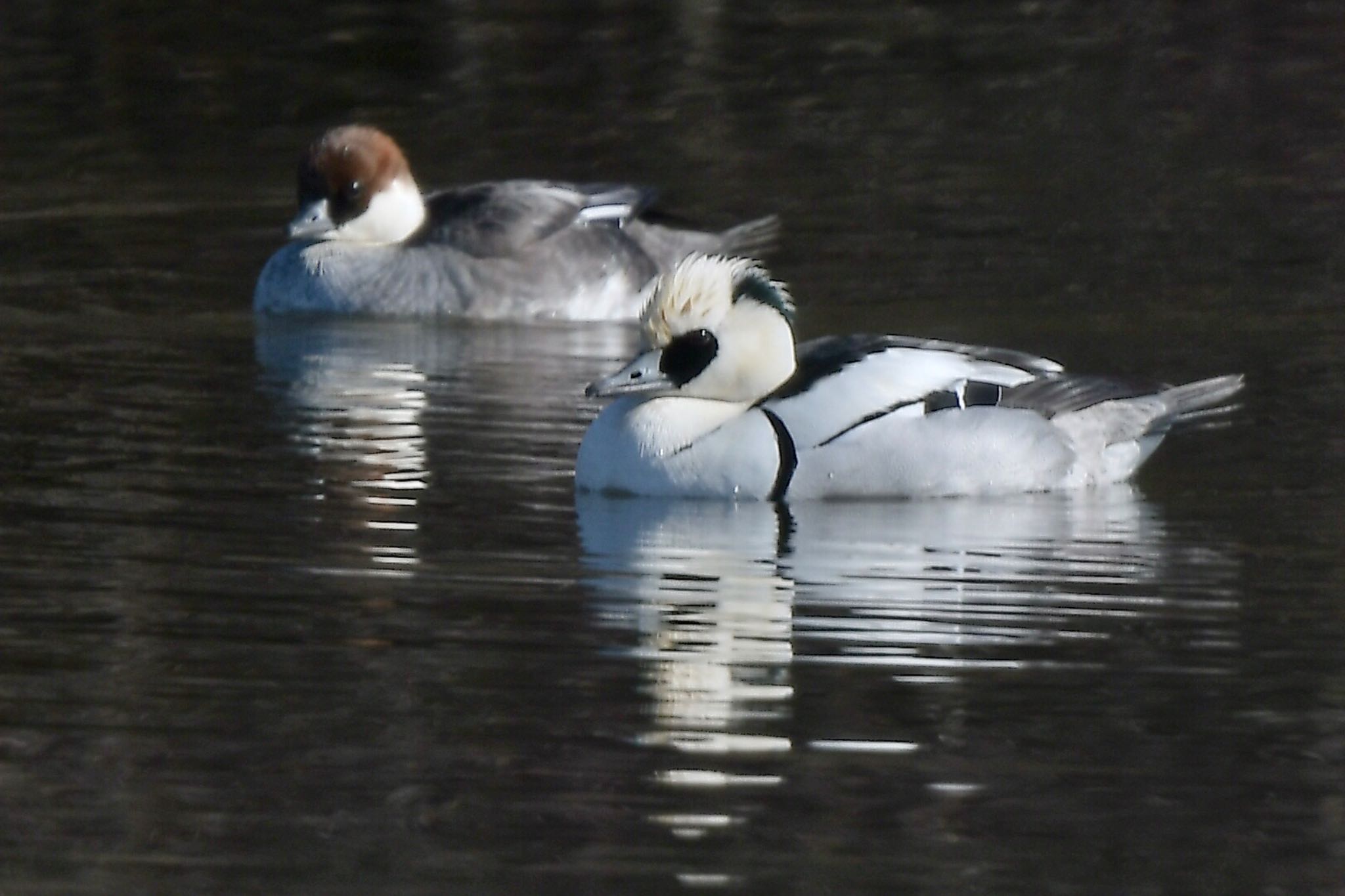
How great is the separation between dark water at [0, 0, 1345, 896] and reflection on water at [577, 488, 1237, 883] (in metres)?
0.02

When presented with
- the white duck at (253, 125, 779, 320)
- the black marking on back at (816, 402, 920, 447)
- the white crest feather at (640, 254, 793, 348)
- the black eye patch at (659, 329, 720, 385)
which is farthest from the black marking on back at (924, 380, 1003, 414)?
the white duck at (253, 125, 779, 320)

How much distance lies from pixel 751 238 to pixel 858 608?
24.0 ft

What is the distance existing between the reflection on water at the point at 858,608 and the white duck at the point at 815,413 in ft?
0.32

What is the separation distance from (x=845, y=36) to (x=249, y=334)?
356 inches

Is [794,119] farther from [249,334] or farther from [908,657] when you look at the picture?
[908,657]

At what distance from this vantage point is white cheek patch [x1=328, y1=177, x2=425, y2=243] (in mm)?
15492

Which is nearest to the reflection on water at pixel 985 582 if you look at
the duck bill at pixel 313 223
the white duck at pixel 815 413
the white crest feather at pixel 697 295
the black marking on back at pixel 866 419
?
the white duck at pixel 815 413

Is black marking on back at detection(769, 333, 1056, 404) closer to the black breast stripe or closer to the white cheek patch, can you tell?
the black breast stripe

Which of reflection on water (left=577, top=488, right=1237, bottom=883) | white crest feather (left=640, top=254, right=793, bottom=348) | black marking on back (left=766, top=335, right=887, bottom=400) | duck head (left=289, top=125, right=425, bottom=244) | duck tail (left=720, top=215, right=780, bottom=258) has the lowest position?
reflection on water (left=577, top=488, right=1237, bottom=883)

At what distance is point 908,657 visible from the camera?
7727mm

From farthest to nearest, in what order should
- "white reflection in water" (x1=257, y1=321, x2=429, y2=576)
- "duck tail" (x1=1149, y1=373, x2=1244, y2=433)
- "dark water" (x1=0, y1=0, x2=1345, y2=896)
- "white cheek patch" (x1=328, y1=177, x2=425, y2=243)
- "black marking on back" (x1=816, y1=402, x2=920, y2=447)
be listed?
"white cheek patch" (x1=328, y1=177, x2=425, y2=243) < "duck tail" (x1=1149, y1=373, x2=1244, y2=433) < "black marking on back" (x1=816, y1=402, x2=920, y2=447) < "white reflection in water" (x1=257, y1=321, x2=429, y2=576) < "dark water" (x1=0, y1=0, x2=1345, y2=896)

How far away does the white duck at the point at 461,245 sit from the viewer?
48.9ft

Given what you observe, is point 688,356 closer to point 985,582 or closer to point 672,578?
point 672,578

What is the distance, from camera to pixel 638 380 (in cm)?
993
